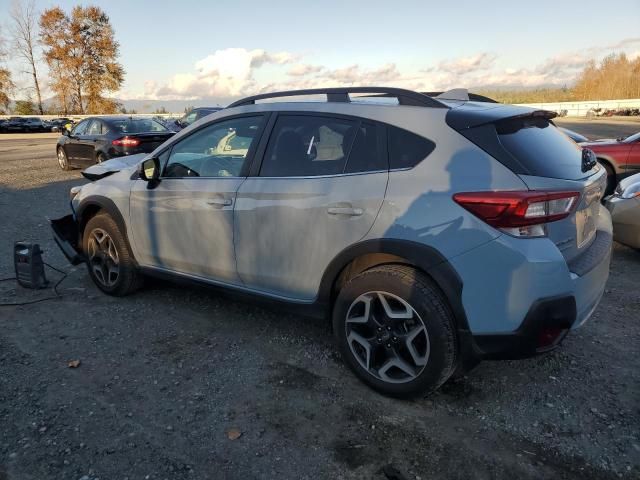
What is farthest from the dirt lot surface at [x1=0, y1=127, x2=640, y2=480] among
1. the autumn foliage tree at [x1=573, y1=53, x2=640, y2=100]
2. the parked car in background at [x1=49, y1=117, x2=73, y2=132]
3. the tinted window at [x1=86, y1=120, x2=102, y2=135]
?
the autumn foliage tree at [x1=573, y1=53, x2=640, y2=100]

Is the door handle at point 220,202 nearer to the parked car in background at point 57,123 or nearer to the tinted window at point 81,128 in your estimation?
the tinted window at point 81,128

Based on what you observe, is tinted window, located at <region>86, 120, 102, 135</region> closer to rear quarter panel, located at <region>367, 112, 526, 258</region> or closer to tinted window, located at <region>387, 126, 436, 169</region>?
tinted window, located at <region>387, 126, 436, 169</region>

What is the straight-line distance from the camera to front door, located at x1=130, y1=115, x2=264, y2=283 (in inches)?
139

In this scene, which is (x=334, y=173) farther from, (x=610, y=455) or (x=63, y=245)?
(x=63, y=245)

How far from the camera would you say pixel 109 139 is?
12.2 m

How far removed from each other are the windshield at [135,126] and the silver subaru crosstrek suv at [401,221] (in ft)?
31.4

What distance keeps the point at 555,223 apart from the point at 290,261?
62.5 inches

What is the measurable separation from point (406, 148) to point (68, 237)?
147 inches

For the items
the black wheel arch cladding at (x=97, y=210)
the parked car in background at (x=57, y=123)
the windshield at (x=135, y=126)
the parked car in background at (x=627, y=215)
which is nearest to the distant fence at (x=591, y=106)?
the windshield at (x=135, y=126)

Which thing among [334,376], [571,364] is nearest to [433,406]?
[334,376]

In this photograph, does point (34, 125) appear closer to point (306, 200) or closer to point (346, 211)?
point (306, 200)

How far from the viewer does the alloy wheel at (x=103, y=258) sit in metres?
4.48

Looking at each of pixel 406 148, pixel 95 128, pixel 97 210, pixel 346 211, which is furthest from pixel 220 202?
pixel 95 128

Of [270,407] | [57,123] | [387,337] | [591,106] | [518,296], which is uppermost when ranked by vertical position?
[591,106]
